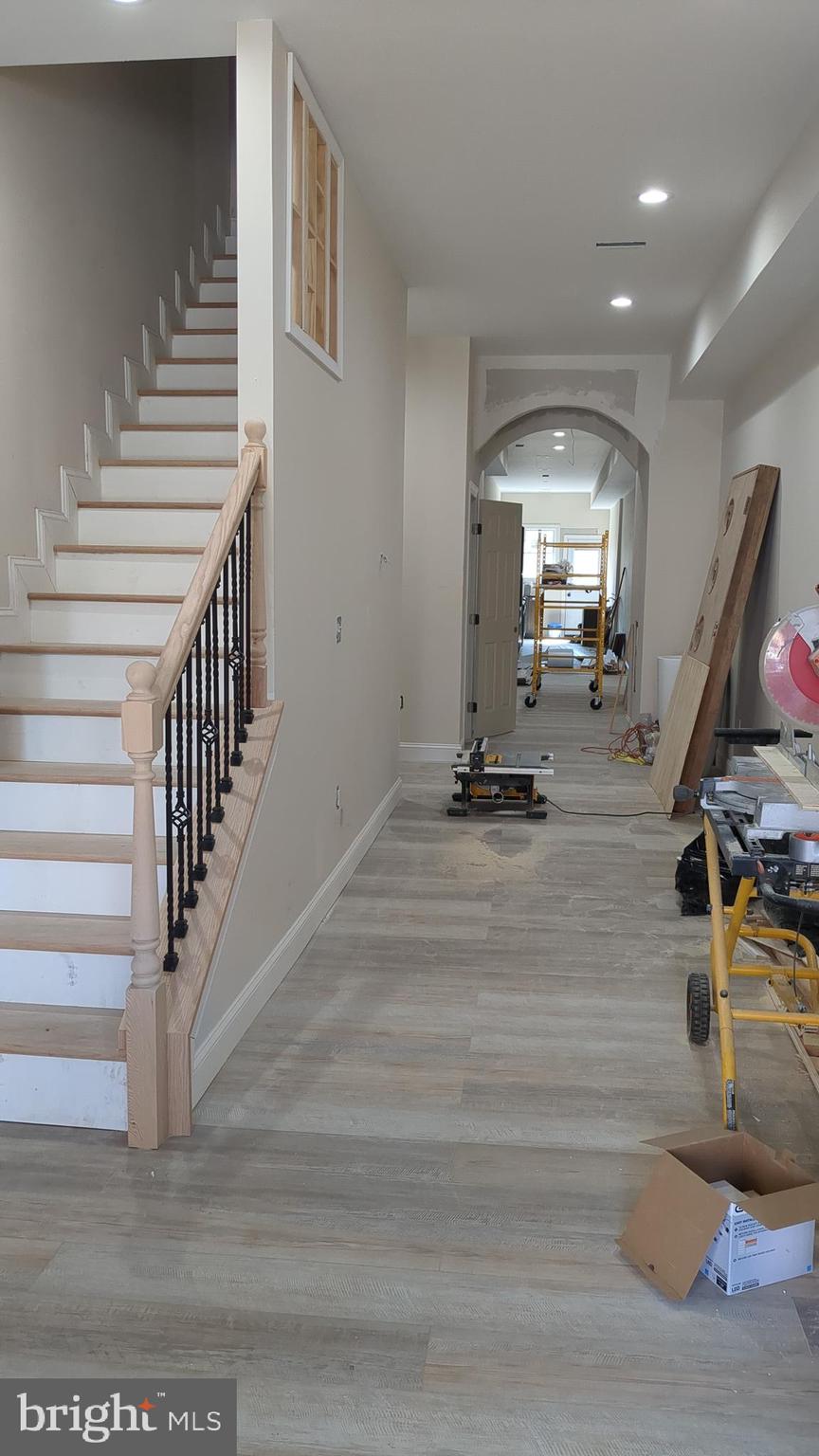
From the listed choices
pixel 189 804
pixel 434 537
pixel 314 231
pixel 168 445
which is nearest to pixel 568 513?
pixel 434 537

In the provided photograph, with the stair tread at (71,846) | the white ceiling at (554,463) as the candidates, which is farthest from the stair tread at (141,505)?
the white ceiling at (554,463)

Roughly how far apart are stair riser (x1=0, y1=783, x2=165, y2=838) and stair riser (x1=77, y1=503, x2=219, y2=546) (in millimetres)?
1433

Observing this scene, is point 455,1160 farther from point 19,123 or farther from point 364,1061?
point 19,123

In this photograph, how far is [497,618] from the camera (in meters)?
8.98

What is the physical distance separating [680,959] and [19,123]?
12.5ft

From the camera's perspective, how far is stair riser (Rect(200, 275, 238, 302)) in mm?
5812

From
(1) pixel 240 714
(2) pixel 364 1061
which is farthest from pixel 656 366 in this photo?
(2) pixel 364 1061

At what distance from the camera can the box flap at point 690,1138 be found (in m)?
2.39

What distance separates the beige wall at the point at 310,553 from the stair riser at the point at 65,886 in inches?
12.4

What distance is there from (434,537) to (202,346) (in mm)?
2605

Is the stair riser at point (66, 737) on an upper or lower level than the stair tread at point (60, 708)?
lower

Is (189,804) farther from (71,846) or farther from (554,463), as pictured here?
(554,463)

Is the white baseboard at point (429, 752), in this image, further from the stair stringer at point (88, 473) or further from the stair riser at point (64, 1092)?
the stair riser at point (64, 1092)

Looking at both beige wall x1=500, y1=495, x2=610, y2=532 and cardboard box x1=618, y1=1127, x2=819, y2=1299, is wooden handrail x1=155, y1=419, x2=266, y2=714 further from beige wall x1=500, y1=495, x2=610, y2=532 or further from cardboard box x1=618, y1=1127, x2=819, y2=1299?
beige wall x1=500, y1=495, x2=610, y2=532
